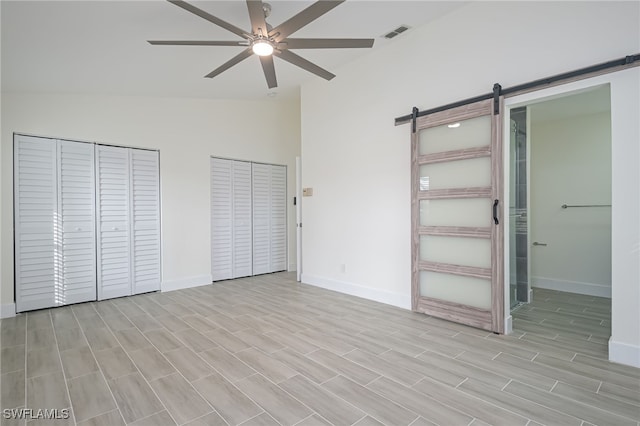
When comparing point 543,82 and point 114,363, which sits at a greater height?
point 543,82

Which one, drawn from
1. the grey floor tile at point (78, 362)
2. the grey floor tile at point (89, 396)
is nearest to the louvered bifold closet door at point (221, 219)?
the grey floor tile at point (78, 362)

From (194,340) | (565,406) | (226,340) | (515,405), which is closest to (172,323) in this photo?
(194,340)

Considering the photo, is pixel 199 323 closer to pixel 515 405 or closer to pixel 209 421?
pixel 209 421

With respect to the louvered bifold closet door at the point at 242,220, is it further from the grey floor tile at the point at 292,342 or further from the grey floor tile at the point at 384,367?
the grey floor tile at the point at 384,367

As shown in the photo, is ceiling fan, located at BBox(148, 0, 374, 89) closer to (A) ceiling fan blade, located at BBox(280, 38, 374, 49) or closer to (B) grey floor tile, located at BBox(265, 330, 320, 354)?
(A) ceiling fan blade, located at BBox(280, 38, 374, 49)

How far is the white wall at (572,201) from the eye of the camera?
178 inches

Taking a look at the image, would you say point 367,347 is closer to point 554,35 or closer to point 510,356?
point 510,356

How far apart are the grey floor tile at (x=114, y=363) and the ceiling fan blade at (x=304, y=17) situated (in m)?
2.91

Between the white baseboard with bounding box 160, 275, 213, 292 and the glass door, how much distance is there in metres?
3.52

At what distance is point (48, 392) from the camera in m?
2.19

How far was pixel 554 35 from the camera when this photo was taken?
279 cm

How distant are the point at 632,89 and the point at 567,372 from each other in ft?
7.36

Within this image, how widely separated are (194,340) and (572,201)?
5.64 meters

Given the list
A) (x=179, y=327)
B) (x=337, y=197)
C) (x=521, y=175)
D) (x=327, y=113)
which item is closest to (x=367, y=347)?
(x=179, y=327)
